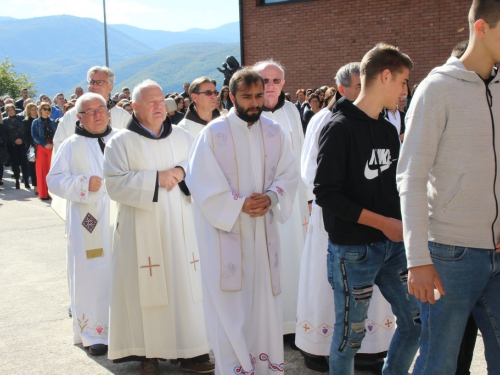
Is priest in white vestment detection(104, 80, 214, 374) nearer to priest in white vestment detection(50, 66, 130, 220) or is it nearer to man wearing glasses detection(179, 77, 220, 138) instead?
man wearing glasses detection(179, 77, 220, 138)

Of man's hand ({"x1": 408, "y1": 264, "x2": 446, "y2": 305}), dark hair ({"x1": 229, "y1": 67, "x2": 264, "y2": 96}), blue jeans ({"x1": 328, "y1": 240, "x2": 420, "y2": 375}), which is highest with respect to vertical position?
dark hair ({"x1": 229, "y1": 67, "x2": 264, "y2": 96})

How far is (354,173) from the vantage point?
11.4 feet

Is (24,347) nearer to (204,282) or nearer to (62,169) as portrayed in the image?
(62,169)

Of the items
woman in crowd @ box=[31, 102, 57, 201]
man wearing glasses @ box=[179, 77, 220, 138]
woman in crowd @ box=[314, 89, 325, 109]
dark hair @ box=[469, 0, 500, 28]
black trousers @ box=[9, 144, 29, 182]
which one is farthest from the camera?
black trousers @ box=[9, 144, 29, 182]

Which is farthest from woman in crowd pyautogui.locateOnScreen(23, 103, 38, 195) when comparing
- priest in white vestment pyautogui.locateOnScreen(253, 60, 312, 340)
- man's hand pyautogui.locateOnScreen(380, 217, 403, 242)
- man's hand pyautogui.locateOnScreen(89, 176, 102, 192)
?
man's hand pyautogui.locateOnScreen(380, 217, 403, 242)

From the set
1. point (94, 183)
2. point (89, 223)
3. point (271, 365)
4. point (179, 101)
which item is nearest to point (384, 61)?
point (271, 365)

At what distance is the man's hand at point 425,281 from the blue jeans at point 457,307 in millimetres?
71

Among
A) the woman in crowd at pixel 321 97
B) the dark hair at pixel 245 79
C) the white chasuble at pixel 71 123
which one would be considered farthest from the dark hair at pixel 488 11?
the woman in crowd at pixel 321 97

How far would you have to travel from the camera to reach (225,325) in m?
4.21

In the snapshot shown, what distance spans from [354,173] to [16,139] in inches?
605

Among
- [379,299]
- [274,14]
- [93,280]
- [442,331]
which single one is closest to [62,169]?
[93,280]

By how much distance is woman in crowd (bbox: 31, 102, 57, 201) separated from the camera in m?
14.9

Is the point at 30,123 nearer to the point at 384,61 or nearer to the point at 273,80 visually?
the point at 273,80

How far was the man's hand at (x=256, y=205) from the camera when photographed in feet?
13.6
